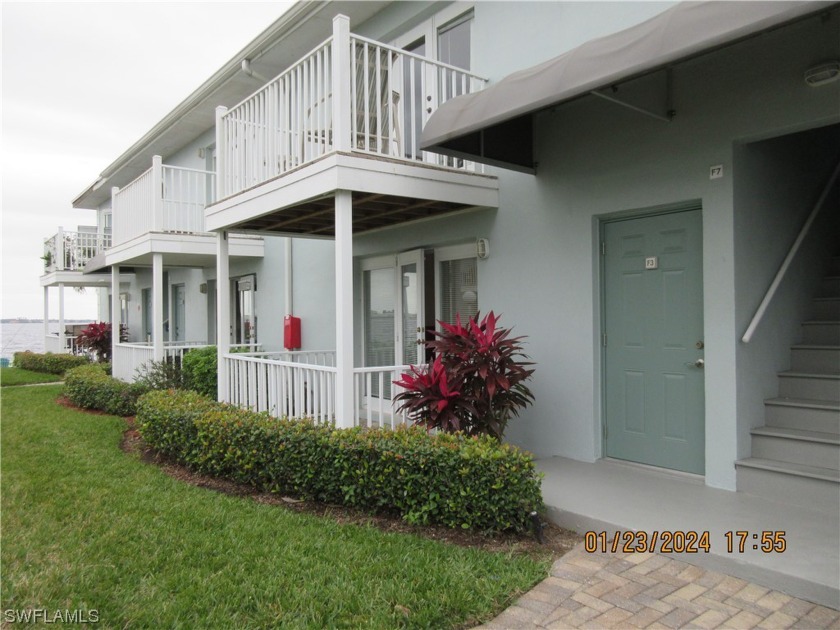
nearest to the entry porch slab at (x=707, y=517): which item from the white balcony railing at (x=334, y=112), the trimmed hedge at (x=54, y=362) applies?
the white balcony railing at (x=334, y=112)

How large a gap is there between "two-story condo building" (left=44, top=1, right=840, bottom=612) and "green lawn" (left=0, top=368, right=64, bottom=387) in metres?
11.4

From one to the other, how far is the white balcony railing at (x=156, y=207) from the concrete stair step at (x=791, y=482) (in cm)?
958

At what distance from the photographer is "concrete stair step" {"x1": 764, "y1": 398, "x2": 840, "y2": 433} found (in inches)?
176

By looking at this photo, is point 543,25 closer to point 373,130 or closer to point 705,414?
point 373,130

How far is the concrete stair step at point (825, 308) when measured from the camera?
5.24m

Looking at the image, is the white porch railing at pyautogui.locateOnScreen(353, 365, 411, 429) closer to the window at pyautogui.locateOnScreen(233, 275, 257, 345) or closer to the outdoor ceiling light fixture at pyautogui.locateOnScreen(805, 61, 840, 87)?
the outdoor ceiling light fixture at pyautogui.locateOnScreen(805, 61, 840, 87)

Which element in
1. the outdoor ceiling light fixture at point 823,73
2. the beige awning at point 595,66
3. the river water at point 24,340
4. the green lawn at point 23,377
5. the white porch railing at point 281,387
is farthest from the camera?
the river water at point 24,340

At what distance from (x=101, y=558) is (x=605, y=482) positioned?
387 cm

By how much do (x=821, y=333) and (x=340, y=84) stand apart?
485 cm

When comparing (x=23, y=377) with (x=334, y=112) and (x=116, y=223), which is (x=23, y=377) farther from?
(x=334, y=112)

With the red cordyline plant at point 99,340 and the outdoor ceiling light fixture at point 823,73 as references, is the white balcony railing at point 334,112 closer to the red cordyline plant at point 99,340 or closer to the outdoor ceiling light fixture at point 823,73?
A: the outdoor ceiling light fixture at point 823,73

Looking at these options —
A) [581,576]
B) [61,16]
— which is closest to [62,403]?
[61,16]

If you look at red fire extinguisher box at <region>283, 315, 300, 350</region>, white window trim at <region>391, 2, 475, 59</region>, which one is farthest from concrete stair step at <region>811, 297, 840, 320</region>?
red fire extinguisher box at <region>283, 315, 300, 350</region>

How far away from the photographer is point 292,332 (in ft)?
32.4
